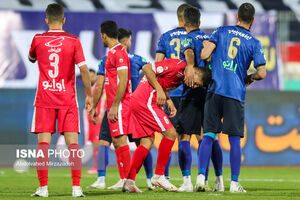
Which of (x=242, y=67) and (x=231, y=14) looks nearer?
(x=242, y=67)

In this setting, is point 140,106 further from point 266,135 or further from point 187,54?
point 266,135

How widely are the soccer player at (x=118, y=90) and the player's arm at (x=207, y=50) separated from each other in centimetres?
90

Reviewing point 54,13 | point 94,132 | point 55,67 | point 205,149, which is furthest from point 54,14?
point 94,132

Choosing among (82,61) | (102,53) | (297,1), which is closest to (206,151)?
(82,61)

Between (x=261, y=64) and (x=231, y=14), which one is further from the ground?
(x=231, y=14)

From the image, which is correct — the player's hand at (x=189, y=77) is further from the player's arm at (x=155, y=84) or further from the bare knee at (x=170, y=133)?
the bare knee at (x=170, y=133)

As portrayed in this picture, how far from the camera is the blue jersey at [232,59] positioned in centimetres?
758

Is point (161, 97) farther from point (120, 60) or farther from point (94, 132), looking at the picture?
point (94, 132)

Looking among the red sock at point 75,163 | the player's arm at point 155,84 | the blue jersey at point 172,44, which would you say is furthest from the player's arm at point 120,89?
the blue jersey at point 172,44

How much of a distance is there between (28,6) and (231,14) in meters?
4.98

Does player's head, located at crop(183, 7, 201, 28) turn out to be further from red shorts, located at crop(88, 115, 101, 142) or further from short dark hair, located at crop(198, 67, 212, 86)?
red shorts, located at crop(88, 115, 101, 142)

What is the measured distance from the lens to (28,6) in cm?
1564

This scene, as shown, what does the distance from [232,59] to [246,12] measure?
60 centimetres

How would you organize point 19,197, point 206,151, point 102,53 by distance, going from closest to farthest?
point 19,197, point 206,151, point 102,53
